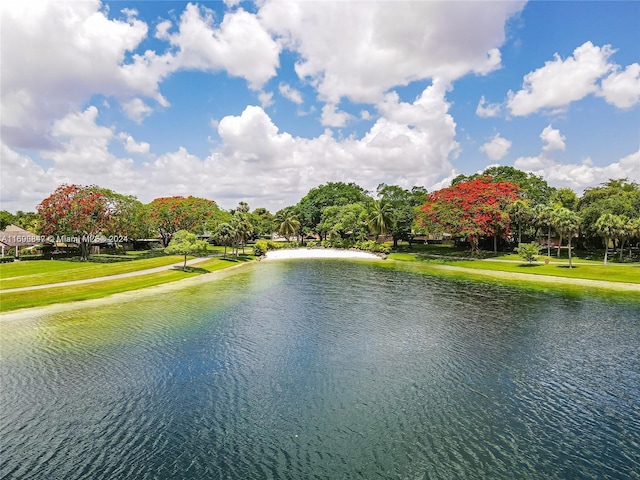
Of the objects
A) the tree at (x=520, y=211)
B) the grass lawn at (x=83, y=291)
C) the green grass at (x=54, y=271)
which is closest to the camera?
the grass lawn at (x=83, y=291)

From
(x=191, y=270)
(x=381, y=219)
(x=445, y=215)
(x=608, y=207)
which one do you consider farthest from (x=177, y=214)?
(x=608, y=207)

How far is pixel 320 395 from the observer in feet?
50.8

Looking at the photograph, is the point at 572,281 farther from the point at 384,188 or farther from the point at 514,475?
the point at 384,188

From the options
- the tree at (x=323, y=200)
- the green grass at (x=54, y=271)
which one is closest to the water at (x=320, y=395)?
the green grass at (x=54, y=271)

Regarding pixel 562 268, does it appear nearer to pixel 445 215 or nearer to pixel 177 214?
pixel 445 215

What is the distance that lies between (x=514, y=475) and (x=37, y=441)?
51.5 feet

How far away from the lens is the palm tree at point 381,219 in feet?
306

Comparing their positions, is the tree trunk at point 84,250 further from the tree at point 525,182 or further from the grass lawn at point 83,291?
the tree at point 525,182

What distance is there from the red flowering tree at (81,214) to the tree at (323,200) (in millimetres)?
73841

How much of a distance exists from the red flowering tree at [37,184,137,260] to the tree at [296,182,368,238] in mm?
73841

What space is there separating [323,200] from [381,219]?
41.6 m

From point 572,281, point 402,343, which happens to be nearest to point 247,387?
point 402,343

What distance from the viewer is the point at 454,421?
13.4m

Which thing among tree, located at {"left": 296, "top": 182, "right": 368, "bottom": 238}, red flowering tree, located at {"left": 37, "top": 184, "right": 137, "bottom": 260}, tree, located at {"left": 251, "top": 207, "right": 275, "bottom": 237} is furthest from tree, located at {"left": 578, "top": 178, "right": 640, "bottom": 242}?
tree, located at {"left": 251, "top": 207, "right": 275, "bottom": 237}
